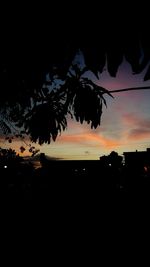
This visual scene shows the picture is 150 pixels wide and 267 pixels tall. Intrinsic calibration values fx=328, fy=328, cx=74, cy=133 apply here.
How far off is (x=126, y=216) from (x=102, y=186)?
103 inches

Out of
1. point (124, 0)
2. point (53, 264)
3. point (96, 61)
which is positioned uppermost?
point (124, 0)

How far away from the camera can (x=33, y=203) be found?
8250mm

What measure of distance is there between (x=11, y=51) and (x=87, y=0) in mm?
301

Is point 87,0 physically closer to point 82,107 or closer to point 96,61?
point 96,61

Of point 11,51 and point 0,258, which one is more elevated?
point 11,51

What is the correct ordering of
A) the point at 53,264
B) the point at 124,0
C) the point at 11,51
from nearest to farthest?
the point at 124,0
the point at 11,51
the point at 53,264

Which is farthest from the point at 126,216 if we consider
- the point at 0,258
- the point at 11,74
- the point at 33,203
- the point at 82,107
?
the point at 11,74

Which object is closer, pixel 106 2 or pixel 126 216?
pixel 106 2

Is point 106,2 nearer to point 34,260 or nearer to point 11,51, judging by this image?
Answer: point 11,51

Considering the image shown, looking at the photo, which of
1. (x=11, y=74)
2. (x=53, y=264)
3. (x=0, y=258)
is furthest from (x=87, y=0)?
(x=0, y=258)

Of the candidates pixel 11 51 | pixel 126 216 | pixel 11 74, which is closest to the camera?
pixel 11 51

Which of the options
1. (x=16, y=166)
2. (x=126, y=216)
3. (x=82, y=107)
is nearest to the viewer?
(x=82, y=107)

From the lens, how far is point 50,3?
0.91m

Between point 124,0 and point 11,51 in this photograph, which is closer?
point 124,0
